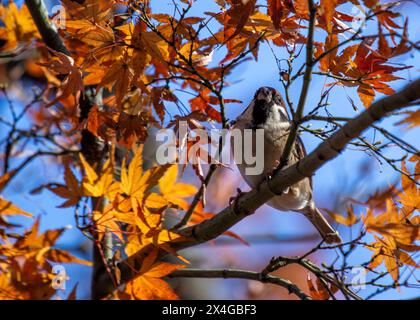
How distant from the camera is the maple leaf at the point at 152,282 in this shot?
2059mm

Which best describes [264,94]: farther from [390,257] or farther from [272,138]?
[390,257]

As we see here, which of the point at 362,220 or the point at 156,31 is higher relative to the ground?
the point at 156,31

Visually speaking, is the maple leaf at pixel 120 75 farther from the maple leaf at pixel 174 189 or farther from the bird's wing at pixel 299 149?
the bird's wing at pixel 299 149

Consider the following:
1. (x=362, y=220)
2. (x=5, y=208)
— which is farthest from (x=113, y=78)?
(x=362, y=220)

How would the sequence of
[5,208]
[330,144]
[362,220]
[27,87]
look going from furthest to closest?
[27,87] → [5,208] → [362,220] → [330,144]

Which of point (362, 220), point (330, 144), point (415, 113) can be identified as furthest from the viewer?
point (362, 220)

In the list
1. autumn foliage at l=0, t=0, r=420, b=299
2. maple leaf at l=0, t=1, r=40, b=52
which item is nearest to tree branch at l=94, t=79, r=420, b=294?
autumn foliage at l=0, t=0, r=420, b=299

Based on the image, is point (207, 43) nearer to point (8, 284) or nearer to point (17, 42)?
point (17, 42)

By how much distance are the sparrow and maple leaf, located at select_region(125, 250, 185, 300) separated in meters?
0.63

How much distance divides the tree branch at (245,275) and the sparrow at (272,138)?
417 mm

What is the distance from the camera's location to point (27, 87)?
3.57 meters

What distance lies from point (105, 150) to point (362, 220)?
1511 millimetres

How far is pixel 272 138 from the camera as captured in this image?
2.57 m

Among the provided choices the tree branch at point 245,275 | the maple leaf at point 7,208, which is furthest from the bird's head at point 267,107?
the maple leaf at point 7,208
